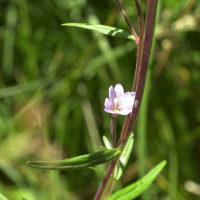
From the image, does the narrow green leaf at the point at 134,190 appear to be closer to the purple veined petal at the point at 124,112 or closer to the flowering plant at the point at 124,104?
the flowering plant at the point at 124,104

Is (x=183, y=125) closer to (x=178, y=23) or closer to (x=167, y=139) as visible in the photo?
(x=167, y=139)

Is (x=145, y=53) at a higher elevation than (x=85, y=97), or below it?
higher

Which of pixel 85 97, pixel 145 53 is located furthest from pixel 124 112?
pixel 85 97

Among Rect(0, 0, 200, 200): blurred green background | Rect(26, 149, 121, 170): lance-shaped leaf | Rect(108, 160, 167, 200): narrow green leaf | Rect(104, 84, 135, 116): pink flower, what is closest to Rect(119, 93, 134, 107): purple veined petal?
Rect(104, 84, 135, 116): pink flower

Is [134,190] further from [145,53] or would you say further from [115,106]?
[145,53]

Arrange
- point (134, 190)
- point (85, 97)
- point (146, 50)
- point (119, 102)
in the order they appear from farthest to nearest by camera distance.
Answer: point (85, 97) < point (134, 190) < point (119, 102) < point (146, 50)

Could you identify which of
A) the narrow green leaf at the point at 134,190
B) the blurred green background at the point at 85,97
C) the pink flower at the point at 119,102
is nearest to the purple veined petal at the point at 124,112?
the pink flower at the point at 119,102

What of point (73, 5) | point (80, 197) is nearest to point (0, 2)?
point (73, 5)
